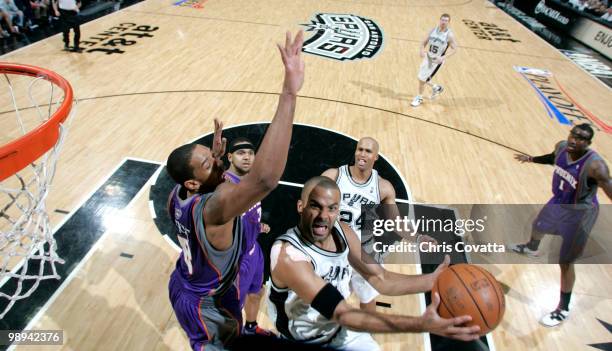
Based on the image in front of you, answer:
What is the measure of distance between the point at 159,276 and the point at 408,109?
627cm

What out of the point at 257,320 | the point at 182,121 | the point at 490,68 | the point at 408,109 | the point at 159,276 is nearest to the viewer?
the point at 257,320

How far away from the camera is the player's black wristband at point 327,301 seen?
186 centimetres

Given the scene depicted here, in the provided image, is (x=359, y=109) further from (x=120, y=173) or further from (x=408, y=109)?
(x=120, y=173)

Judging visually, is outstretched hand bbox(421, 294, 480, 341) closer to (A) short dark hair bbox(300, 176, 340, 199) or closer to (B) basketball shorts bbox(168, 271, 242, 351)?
(A) short dark hair bbox(300, 176, 340, 199)

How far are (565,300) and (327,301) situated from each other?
130 inches

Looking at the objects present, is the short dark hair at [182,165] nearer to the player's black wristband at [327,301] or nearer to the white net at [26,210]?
the player's black wristband at [327,301]

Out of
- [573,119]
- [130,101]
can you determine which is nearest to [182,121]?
[130,101]

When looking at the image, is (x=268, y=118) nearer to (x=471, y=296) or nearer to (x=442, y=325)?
(x=471, y=296)

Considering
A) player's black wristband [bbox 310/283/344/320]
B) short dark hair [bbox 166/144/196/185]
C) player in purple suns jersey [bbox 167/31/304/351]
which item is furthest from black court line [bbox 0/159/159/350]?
player's black wristband [bbox 310/283/344/320]

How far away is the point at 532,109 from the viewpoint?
28.6ft

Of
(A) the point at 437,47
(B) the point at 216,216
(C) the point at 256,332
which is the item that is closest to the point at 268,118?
(A) the point at 437,47

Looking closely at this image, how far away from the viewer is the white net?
3148 millimetres

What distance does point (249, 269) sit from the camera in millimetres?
3225

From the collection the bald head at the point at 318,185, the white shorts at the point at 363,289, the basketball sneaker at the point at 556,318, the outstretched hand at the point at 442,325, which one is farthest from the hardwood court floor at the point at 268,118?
the outstretched hand at the point at 442,325
